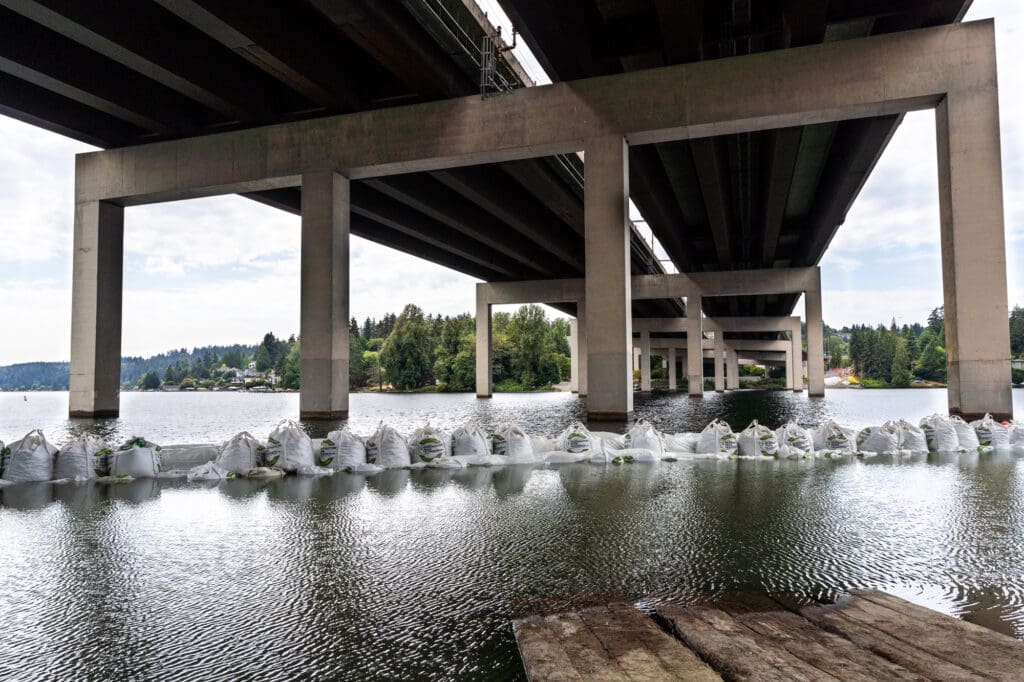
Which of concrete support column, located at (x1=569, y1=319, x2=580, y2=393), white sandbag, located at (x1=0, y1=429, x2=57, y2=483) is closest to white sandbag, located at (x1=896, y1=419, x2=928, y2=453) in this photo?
white sandbag, located at (x1=0, y1=429, x2=57, y2=483)

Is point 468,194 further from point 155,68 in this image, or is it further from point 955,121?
point 955,121

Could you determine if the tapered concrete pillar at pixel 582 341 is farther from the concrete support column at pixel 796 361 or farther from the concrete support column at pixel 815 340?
the concrete support column at pixel 796 361

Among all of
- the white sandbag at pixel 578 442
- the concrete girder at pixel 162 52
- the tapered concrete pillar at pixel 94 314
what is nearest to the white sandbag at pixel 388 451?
the white sandbag at pixel 578 442

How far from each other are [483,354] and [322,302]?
25.2 meters

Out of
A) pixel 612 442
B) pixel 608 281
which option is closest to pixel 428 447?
pixel 612 442

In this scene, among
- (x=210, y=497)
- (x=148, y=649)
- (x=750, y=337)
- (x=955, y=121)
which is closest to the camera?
(x=148, y=649)

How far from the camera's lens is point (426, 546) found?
407 cm

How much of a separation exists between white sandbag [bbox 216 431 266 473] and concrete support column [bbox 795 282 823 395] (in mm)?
37731

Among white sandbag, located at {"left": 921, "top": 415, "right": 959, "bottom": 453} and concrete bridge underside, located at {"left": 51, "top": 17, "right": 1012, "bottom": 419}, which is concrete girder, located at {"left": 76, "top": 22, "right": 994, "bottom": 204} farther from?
white sandbag, located at {"left": 921, "top": 415, "right": 959, "bottom": 453}

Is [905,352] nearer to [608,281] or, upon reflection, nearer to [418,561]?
[608,281]

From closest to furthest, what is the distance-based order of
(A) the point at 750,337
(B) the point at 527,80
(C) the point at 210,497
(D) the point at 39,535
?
(D) the point at 39,535 → (C) the point at 210,497 → (B) the point at 527,80 → (A) the point at 750,337

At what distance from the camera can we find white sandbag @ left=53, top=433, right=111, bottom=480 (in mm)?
7094

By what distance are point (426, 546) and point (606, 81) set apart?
46.4 feet

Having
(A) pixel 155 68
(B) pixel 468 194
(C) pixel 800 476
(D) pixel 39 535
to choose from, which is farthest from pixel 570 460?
(B) pixel 468 194
